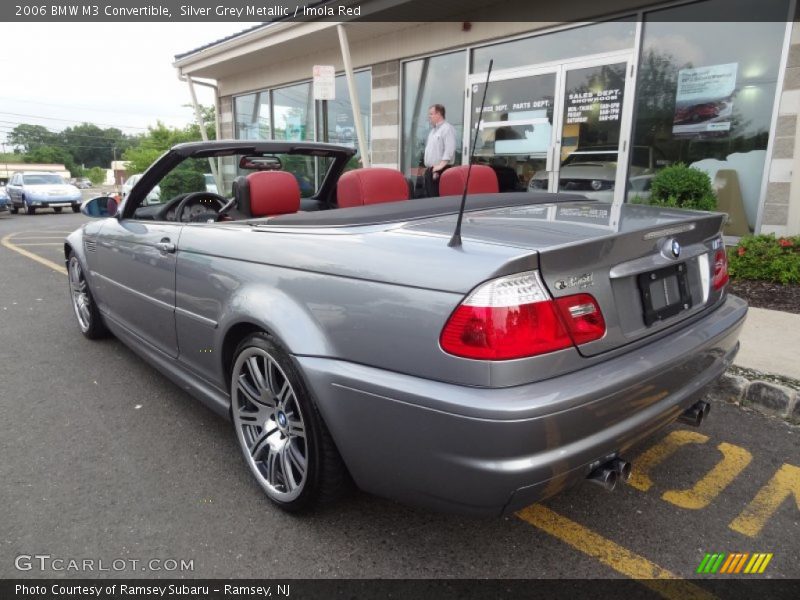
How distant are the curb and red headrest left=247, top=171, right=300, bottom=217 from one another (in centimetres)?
253

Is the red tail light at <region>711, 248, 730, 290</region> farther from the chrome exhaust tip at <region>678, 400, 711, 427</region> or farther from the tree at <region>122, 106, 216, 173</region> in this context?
the tree at <region>122, 106, 216, 173</region>

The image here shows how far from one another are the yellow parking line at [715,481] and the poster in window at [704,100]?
515 centimetres

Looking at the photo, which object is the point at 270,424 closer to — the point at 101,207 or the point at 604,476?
the point at 604,476

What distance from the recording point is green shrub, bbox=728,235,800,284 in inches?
208

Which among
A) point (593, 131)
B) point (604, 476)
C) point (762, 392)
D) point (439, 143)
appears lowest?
point (762, 392)

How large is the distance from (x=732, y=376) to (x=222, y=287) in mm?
2915

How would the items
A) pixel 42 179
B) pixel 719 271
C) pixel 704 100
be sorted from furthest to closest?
pixel 42 179 < pixel 704 100 < pixel 719 271

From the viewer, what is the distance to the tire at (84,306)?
429 cm

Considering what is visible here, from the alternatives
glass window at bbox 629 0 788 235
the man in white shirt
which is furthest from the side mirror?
glass window at bbox 629 0 788 235

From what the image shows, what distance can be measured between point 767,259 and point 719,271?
3.82 metres

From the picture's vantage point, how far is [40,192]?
21.1 meters

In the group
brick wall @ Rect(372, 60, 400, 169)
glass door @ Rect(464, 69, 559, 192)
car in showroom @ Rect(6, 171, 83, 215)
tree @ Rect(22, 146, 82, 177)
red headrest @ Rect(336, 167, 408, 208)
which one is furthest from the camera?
tree @ Rect(22, 146, 82, 177)

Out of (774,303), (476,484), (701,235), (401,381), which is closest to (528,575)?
(476,484)

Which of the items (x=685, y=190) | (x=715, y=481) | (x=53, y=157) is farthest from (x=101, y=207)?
(x=53, y=157)
